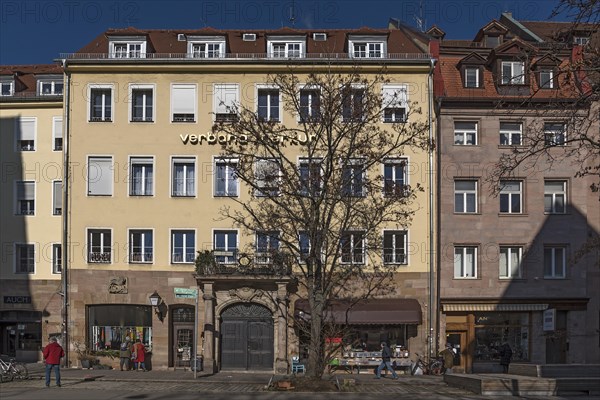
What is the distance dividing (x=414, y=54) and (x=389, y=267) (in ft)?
33.7

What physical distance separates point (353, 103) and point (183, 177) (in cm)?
1117

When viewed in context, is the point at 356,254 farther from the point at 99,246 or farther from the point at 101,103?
the point at 101,103

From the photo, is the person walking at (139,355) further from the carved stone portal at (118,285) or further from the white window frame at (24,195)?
the white window frame at (24,195)

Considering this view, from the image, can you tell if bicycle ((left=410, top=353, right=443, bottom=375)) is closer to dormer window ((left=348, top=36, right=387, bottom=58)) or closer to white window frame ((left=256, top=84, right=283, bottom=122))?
white window frame ((left=256, top=84, right=283, bottom=122))

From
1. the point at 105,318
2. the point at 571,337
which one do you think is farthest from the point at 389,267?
the point at 105,318

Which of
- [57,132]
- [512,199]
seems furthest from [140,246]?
[512,199]

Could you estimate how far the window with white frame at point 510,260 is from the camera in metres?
35.9

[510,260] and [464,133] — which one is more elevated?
[464,133]

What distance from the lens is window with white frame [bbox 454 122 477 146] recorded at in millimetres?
36562

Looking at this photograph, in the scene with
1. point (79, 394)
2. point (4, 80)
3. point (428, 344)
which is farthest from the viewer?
point (4, 80)

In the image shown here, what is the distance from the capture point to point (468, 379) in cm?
2677

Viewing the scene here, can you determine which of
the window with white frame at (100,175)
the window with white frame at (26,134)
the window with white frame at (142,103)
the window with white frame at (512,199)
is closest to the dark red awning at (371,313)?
the window with white frame at (512,199)

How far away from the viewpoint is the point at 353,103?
2894 centimetres

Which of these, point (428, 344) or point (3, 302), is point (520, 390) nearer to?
point (428, 344)
